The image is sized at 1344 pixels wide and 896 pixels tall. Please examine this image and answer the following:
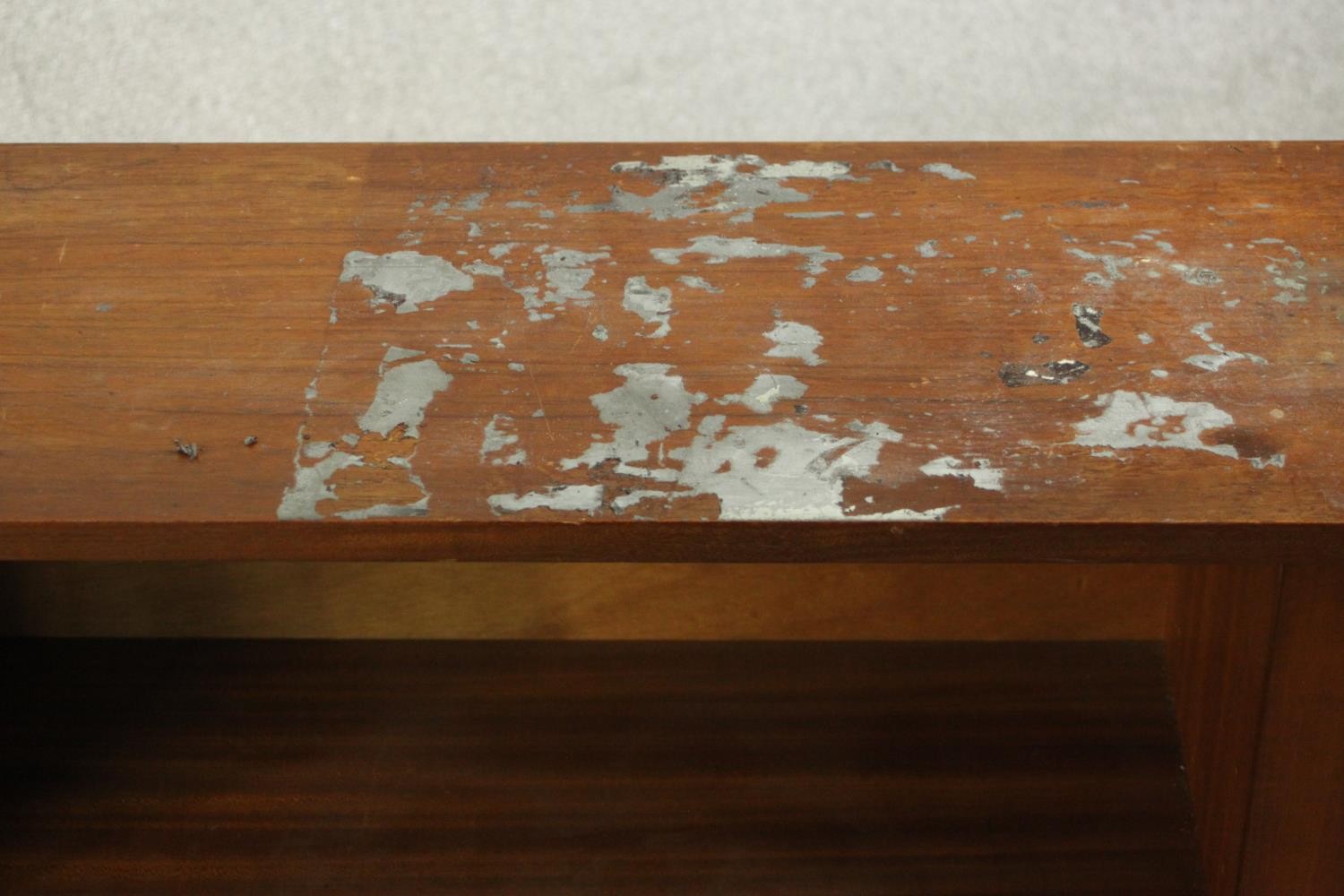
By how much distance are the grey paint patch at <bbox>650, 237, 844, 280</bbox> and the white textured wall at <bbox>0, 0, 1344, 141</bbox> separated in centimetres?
111

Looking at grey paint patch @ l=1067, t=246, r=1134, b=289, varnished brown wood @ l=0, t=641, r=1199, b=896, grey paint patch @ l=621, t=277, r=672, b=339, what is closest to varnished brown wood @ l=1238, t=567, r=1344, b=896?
varnished brown wood @ l=0, t=641, r=1199, b=896

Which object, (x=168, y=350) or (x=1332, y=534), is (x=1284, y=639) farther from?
(x=168, y=350)

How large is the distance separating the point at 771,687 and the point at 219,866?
0.54 meters

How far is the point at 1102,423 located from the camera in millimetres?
938

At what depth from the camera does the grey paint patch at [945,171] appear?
3.90 ft

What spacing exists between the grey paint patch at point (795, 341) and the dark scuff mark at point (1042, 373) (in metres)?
0.13

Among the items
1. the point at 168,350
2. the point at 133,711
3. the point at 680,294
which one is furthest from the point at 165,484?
the point at 133,711

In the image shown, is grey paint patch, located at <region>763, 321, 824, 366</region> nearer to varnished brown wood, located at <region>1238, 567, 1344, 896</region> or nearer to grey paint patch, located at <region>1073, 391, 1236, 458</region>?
grey paint patch, located at <region>1073, 391, 1236, 458</region>

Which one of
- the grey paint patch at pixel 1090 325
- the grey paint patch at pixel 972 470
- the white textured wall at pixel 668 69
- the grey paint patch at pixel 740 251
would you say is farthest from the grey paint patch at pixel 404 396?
the white textured wall at pixel 668 69

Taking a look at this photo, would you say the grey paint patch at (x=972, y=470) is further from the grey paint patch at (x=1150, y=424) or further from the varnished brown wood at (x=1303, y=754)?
the varnished brown wood at (x=1303, y=754)

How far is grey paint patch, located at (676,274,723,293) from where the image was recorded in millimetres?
1068

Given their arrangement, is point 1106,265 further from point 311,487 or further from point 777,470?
point 311,487

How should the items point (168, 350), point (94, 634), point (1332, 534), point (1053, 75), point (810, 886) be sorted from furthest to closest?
point (1053, 75) → point (94, 634) → point (810, 886) → point (168, 350) → point (1332, 534)

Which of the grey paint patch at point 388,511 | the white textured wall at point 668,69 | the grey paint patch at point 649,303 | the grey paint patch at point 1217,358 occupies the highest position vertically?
the grey paint patch at point 649,303
